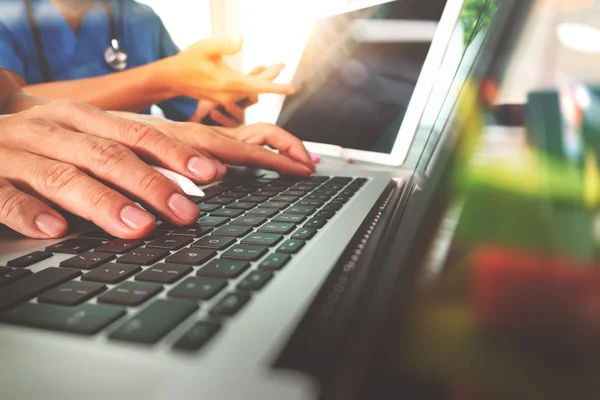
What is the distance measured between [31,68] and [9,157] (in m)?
1.05

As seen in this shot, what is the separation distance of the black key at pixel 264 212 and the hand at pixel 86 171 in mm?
59

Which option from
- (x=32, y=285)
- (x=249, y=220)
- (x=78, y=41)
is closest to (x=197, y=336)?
(x=32, y=285)

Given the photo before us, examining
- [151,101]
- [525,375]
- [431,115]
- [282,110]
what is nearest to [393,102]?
[431,115]

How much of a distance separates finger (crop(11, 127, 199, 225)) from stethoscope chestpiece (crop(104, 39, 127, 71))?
41.6 inches

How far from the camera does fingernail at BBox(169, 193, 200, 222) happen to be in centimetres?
39

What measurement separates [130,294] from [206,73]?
115cm

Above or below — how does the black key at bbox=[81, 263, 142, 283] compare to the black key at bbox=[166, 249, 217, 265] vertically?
above

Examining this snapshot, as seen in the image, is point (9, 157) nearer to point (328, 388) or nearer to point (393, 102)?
point (328, 388)

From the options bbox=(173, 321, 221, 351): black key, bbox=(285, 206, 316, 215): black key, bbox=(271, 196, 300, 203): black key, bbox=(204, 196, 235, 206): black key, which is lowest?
bbox=(204, 196, 235, 206): black key

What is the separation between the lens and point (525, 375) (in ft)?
0.44

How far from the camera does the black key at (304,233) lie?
0.34 m

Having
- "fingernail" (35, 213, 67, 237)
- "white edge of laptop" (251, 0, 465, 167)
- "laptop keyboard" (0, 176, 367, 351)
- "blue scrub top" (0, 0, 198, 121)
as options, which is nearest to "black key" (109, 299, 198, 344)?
"laptop keyboard" (0, 176, 367, 351)

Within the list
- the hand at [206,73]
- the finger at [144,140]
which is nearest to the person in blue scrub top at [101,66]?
the hand at [206,73]

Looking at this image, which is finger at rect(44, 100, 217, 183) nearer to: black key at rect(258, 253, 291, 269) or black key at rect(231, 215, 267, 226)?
black key at rect(231, 215, 267, 226)
